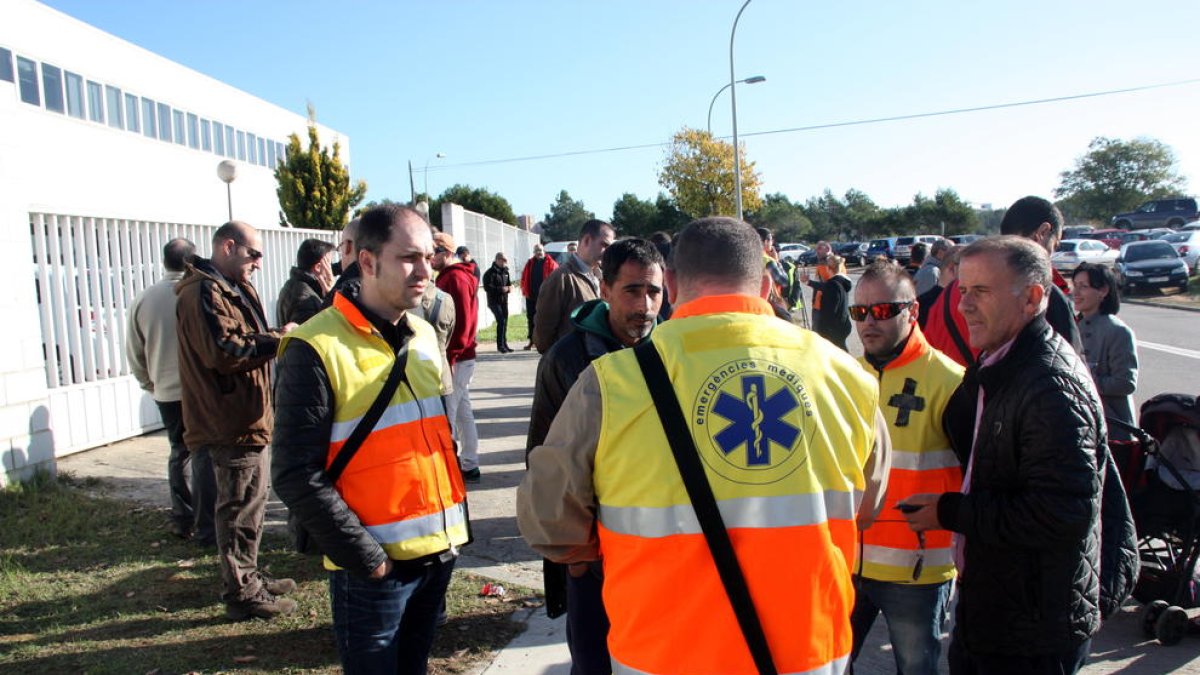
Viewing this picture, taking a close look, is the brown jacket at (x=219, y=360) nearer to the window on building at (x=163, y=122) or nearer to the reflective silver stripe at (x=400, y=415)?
the reflective silver stripe at (x=400, y=415)

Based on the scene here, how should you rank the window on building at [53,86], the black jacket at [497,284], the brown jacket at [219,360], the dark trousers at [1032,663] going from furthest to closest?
the window on building at [53,86], the black jacket at [497,284], the brown jacket at [219,360], the dark trousers at [1032,663]

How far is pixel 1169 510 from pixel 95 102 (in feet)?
96.2

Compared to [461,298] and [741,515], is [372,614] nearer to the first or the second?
[741,515]

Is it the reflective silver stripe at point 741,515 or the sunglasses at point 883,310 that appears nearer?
the reflective silver stripe at point 741,515

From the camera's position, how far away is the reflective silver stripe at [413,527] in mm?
2598

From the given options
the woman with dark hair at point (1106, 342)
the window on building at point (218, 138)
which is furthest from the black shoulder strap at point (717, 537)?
the window on building at point (218, 138)

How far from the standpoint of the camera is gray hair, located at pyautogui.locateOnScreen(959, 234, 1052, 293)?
2.48 meters

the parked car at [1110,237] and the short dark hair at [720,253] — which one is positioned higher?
the parked car at [1110,237]

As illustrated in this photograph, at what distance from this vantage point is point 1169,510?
416 centimetres

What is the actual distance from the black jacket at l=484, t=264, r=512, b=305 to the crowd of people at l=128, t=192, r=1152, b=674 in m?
11.6

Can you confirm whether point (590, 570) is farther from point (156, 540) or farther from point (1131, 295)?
point (1131, 295)

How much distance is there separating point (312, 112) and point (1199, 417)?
3459 cm

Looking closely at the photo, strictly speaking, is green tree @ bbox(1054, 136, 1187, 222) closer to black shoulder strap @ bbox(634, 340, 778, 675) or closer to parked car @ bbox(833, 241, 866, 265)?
parked car @ bbox(833, 241, 866, 265)

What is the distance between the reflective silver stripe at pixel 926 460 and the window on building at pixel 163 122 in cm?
3142
